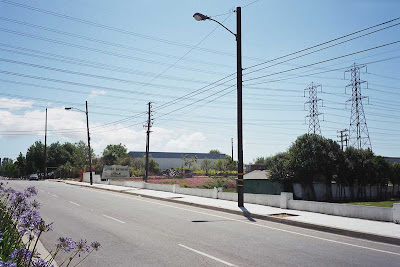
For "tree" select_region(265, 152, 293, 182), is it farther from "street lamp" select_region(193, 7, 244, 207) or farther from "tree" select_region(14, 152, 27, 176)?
"tree" select_region(14, 152, 27, 176)

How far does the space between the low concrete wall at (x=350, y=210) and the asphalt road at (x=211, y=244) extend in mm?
3885

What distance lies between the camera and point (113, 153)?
12925cm

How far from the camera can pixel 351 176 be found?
121ft

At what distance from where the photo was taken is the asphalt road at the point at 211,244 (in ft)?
27.1

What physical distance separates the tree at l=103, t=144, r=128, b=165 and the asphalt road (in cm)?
11300

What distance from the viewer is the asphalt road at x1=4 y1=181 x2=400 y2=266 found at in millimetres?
8273

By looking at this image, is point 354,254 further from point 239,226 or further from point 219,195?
point 219,195

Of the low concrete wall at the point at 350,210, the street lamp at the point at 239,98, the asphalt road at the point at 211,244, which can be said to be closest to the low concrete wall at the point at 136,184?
the street lamp at the point at 239,98

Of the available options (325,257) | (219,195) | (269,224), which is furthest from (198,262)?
(219,195)

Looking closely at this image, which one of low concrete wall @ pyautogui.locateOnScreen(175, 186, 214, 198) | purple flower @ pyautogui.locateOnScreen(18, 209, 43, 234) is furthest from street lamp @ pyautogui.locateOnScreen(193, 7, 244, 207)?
purple flower @ pyautogui.locateOnScreen(18, 209, 43, 234)

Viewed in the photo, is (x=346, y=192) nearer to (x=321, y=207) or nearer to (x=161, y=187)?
(x=161, y=187)

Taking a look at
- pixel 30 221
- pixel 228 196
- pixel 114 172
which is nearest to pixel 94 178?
pixel 114 172

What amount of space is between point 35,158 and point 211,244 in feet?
366

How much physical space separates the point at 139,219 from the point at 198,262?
7.74 metres
